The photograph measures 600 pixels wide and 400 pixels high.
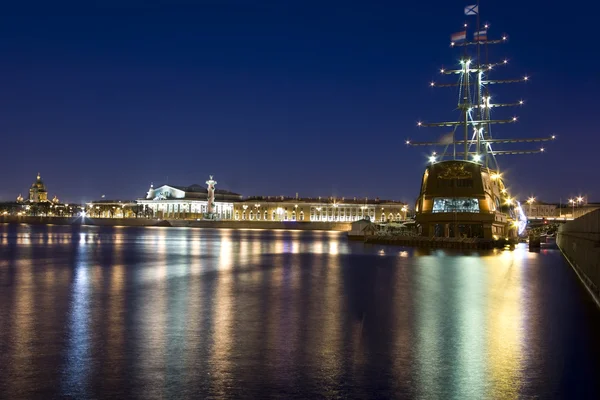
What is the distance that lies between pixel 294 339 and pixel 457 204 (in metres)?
Result: 59.5

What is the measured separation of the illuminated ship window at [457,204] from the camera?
71.6m

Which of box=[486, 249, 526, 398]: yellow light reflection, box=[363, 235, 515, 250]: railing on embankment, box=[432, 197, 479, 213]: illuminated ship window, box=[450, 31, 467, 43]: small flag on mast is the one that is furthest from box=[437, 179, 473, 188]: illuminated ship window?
box=[486, 249, 526, 398]: yellow light reflection

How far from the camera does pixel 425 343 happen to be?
14836mm

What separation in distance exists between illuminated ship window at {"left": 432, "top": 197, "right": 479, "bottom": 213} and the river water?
143 ft

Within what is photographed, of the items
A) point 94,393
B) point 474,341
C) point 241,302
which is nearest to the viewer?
point 94,393

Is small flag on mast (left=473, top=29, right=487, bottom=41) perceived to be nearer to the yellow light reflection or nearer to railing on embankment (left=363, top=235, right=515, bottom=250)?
railing on embankment (left=363, top=235, right=515, bottom=250)

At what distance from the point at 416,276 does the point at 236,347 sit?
19.6 meters

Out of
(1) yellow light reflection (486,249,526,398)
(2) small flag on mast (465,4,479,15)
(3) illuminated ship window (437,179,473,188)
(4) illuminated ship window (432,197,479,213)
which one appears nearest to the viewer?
(1) yellow light reflection (486,249,526,398)

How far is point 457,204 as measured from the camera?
72.1 metres

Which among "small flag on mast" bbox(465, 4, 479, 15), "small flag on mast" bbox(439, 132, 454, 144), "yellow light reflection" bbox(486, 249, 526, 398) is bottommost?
"yellow light reflection" bbox(486, 249, 526, 398)

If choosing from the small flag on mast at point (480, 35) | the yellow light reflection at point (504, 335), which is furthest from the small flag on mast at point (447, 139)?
the yellow light reflection at point (504, 335)

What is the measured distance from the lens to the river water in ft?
36.7

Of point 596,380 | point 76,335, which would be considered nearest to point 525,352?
point 596,380

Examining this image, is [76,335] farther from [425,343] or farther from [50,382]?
[425,343]
